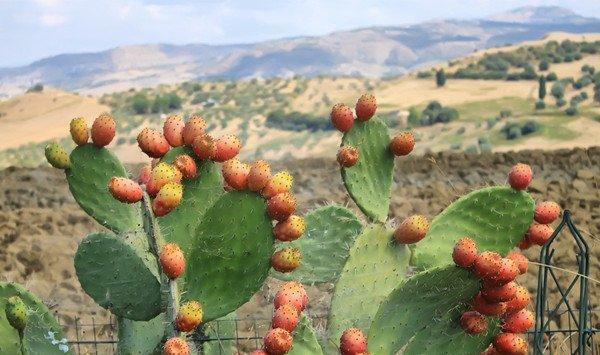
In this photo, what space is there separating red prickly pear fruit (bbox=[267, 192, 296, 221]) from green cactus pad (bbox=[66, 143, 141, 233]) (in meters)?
0.62

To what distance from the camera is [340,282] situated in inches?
120

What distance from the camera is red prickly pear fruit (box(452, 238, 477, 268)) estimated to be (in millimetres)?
2473

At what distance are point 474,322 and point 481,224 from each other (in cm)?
58

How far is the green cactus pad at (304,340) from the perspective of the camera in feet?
8.27

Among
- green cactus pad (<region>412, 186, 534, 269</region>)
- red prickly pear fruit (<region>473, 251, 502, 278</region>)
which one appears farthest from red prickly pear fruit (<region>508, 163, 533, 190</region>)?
red prickly pear fruit (<region>473, 251, 502, 278</region>)

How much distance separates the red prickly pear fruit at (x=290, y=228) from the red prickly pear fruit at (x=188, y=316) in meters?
0.27

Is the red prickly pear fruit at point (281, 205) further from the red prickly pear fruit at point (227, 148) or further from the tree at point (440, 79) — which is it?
the tree at point (440, 79)

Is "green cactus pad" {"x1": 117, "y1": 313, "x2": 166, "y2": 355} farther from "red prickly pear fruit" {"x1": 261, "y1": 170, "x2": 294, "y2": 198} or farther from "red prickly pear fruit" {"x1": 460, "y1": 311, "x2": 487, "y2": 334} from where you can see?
"red prickly pear fruit" {"x1": 460, "y1": 311, "x2": 487, "y2": 334}

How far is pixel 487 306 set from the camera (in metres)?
2.65

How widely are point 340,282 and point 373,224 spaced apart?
8.5 inches

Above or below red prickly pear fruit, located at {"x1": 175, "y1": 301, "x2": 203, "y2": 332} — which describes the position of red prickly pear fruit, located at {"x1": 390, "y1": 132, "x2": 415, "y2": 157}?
above

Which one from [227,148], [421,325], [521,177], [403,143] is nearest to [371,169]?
[403,143]

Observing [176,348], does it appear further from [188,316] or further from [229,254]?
[229,254]

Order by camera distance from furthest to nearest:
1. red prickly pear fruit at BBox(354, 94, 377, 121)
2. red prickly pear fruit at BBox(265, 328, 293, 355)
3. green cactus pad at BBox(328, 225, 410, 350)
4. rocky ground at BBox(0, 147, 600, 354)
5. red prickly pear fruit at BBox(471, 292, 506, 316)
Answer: rocky ground at BBox(0, 147, 600, 354)
red prickly pear fruit at BBox(354, 94, 377, 121)
green cactus pad at BBox(328, 225, 410, 350)
red prickly pear fruit at BBox(471, 292, 506, 316)
red prickly pear fruit at BBox(265, 328, 293, 355)
